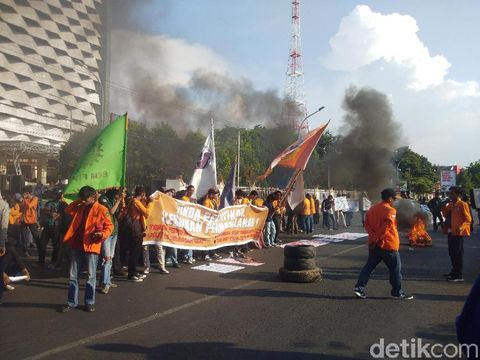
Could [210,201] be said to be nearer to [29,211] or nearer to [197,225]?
[197,225]

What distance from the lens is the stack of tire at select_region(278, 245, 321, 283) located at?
6.93 metres

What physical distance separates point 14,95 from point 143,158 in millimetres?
44299

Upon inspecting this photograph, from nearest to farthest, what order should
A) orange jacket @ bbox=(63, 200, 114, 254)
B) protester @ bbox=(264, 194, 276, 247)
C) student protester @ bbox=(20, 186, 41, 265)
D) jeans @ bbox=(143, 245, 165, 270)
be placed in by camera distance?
orange jacket @ bbox=(63, 200, 114, 254) → jeans @ bbox=(143, 245, 165, 270) → student protester @ bbox=(20, 186, 41, 265) → protester @ bbox=(264, 194, 276, 247)

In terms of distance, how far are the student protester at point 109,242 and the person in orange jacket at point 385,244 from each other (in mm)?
3675

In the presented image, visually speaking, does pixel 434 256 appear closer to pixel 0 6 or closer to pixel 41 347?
pixel 41 347

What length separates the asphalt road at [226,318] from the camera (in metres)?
3.96

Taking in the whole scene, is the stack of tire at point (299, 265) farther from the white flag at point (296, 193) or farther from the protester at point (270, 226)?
the white flag at point (296, 193)

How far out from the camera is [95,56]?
6869cm

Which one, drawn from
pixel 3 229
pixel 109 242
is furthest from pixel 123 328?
pixel 3 229

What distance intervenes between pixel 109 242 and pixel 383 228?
13.2ft

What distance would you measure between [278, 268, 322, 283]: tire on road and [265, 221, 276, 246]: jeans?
14.5 feet

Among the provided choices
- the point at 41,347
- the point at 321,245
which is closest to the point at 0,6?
the point at 321,245

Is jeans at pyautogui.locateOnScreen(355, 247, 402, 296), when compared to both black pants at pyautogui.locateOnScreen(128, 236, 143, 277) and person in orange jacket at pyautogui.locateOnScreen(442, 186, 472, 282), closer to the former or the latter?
person in orange jacket at pyautogui.locateOnScreen(442, 186, 472, 282)

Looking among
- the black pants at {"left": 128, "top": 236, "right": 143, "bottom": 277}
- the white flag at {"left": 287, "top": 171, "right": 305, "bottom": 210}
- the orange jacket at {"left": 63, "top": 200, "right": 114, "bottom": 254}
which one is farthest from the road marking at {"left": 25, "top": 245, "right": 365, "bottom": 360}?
the white flag at {"left": 287, "top": 171, "right": 305, "bottom": 210}
